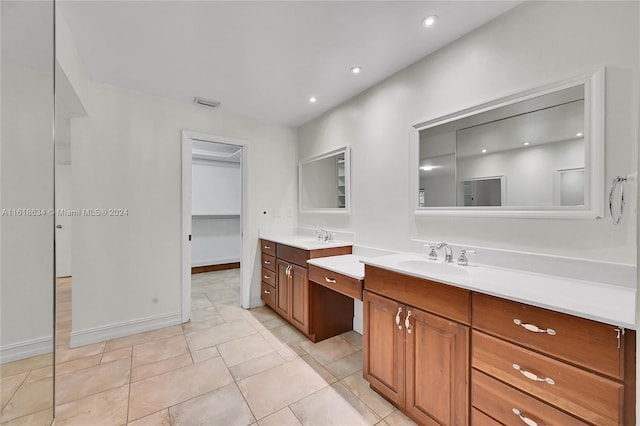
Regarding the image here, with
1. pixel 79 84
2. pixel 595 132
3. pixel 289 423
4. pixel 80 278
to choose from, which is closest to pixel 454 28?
pixel 595 132

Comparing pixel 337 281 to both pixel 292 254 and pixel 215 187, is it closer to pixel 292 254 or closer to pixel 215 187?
A: pixel 292 254

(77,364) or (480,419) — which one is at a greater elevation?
(480,419)

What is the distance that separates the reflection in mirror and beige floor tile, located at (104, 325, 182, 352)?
647mm

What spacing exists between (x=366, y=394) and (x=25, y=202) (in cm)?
255

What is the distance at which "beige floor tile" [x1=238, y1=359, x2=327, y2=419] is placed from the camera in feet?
5.50

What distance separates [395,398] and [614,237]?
145cm

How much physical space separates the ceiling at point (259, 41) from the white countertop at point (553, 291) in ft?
5.24

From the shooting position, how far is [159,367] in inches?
82.4

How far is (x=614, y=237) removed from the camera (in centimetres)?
123

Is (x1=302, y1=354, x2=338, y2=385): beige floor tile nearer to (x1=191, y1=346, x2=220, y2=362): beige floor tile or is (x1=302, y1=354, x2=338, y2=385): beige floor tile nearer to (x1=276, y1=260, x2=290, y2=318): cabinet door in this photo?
(x1=276, y1=260, x2=290, y2=318): cabinet door

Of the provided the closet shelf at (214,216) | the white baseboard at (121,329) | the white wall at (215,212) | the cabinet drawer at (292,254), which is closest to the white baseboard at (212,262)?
the white wall at (215,212)

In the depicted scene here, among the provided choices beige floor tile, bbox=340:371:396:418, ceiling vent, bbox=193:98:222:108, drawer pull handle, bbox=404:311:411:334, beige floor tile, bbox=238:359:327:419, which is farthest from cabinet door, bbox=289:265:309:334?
ceiling vent, bbox=193:98:222:108

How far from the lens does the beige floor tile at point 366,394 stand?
1.63m

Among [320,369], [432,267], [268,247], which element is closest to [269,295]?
[268,247]
